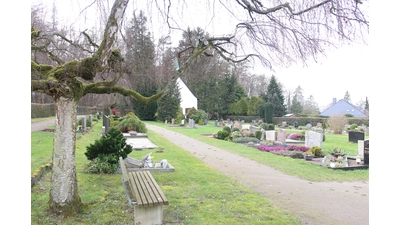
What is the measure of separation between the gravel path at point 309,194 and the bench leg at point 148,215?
2487mm

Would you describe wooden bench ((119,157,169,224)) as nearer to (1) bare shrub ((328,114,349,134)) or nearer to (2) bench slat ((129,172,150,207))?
(2) bench slat ((129,172,150,207))

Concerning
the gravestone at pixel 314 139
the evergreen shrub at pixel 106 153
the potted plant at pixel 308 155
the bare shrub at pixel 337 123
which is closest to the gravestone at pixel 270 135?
the gravestone at pixel 314 139

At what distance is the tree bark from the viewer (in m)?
4.70

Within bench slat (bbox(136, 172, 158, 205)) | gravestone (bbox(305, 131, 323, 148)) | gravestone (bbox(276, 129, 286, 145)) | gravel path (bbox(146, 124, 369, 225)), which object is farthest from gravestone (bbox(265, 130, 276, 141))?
bench slat (bbox(136, 172, 158, 205))

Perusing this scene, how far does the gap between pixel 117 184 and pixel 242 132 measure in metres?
14.7

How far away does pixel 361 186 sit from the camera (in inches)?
319

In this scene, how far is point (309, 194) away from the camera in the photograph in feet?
22.8

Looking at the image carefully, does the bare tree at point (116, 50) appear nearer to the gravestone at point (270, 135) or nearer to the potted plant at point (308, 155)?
the potted plant at point (308, 155)

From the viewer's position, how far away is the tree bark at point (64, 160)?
4703 mm

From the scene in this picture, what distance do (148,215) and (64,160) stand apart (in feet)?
5.41

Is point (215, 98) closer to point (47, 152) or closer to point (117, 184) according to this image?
point (47, 152)

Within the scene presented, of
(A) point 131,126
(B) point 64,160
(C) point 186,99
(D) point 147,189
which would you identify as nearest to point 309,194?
(D) point 147,189
